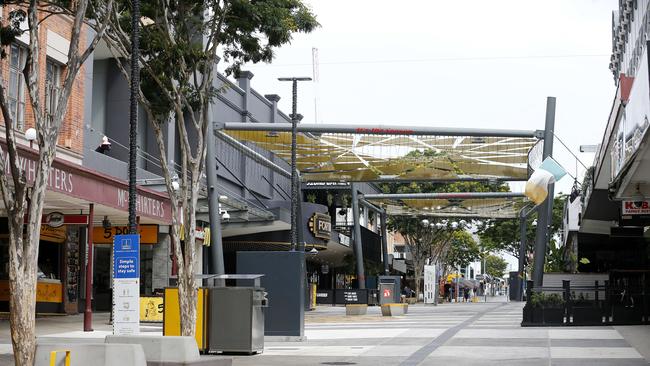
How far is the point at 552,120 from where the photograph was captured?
33.7m

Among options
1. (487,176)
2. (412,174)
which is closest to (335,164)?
(412,174)

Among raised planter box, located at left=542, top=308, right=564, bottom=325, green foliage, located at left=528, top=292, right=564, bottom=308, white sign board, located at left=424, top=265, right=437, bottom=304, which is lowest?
raised planter box, located at left=542, top=308, right=564, bottom=325

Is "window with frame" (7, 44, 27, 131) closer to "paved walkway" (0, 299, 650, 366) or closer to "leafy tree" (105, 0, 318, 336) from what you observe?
A: "paved walkway" (0, 299, 650, 366)

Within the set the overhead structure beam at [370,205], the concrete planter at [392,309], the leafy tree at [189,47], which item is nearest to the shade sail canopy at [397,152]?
the concrete planter at [392,309]

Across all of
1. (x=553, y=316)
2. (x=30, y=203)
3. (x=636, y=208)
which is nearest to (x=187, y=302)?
(x=30, y=203)

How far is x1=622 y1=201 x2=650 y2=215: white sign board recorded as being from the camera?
24844 millimetres

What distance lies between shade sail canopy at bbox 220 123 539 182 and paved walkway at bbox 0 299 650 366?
7946 mm

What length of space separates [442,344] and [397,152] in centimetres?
1873

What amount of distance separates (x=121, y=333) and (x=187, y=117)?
3196 centimetres

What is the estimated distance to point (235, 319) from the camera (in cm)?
2036

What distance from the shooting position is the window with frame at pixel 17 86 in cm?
3041

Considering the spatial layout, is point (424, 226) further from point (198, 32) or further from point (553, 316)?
point (198, 32)

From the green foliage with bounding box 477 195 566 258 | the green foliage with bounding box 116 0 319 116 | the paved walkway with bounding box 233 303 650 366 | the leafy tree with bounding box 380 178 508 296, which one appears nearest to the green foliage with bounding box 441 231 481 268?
the green foliage with bounding box 477 195 566 258

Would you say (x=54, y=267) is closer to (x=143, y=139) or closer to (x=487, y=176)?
(x=143, y=139)
